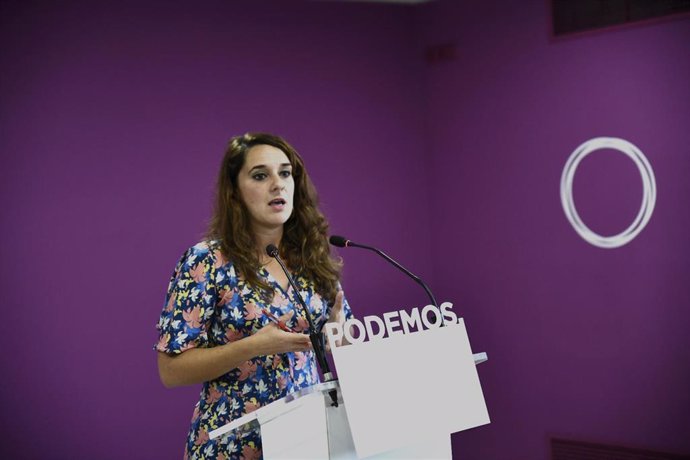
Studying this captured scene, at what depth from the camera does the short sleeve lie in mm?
2213

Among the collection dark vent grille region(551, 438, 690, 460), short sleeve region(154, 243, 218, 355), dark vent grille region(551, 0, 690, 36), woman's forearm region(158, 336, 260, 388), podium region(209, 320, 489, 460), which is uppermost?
dark vent grille region(551, 0, 690, 36)

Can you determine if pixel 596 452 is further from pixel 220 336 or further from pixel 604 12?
pixel 220 336

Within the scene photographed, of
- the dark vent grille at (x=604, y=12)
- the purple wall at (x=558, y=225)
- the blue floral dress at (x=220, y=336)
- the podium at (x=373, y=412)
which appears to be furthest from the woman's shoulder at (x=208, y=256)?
the dark vent grille at (x=604, y=12)

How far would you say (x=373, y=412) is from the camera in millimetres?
1950

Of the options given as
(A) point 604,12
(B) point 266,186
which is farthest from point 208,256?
(A) point 604,12

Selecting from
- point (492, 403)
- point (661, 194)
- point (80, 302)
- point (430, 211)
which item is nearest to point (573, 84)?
point (661, 194)

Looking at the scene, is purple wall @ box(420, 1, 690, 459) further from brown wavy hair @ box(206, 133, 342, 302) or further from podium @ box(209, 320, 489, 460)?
podium @ box(209, 320, 489, 460)

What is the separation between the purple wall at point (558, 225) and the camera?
4062 mm

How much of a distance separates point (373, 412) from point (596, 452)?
109 inches

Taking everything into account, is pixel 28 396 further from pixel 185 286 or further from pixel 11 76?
pixel 185 286

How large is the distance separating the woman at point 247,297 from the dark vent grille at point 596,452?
2.30 meters

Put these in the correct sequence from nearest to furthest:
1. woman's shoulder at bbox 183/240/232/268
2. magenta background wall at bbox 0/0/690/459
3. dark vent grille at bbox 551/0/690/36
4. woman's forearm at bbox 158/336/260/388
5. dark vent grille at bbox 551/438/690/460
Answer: woman's forearm at bbox 158/336/260/388 → woman's shoulder at bbox 183/240/232/268 → magenta background wall at bbox 0/0/690/459 → dark vent grille at bbox 551/0/690/36 → dark vent grille at bbox 551/438/690/460

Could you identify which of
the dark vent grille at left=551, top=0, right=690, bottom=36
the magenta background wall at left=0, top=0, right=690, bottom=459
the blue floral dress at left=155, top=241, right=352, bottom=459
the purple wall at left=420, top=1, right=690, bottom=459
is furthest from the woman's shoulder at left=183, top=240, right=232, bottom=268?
the dark vent grille at left=551, top=0, right=690, bottom=36

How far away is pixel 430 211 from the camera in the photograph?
16.9 feet
